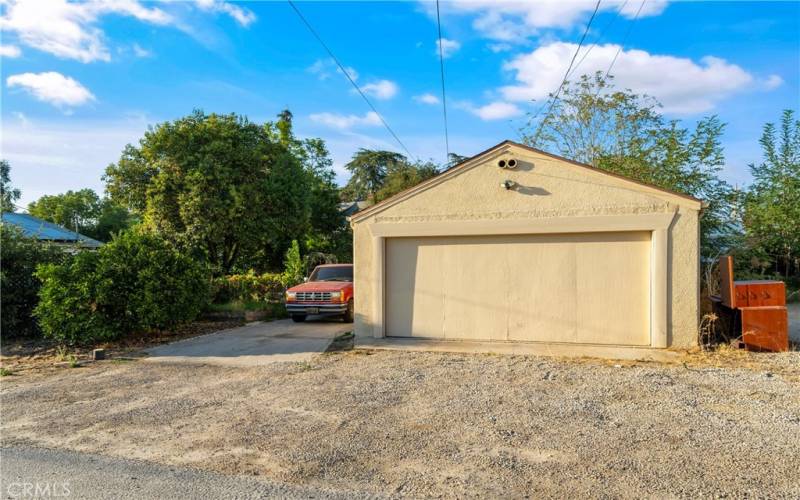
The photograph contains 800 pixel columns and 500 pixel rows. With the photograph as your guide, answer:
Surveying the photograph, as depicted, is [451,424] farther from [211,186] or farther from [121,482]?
[211,186]

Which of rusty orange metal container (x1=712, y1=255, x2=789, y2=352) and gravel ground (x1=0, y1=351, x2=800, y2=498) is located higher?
rusty orange metal container (x1=712, y1=255, x2=789, y2=352)

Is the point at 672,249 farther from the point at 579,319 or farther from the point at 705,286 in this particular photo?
the point at 705,286

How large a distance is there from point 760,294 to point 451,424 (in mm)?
6387

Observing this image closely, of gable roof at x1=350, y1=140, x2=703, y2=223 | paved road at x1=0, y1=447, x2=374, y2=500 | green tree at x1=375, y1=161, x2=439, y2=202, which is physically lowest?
paved road at x1=0, y1=447, x2=374, y2=500

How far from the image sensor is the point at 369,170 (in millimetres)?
39500

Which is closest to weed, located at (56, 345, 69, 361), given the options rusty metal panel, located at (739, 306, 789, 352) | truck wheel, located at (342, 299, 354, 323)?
truck wheel, located at (342, 299, 354, 323)

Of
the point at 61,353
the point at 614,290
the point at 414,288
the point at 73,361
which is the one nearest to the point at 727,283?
the point at 614,290

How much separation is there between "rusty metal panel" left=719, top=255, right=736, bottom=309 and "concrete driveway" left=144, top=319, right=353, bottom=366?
7147 mm

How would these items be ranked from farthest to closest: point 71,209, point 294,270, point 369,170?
1. point 71,209
2. point 369,170
3. point 294,270

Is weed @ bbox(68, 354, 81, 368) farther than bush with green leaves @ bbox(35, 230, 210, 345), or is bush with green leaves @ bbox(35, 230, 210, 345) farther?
bush with green leaves @ bbox(35, 230, 210, 345)

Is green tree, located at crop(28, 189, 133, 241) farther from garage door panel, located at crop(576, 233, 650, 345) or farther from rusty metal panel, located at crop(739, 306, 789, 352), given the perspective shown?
rusty metal panel, located at crop(739, 306, 789, 352)

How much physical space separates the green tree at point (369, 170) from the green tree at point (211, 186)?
63.3 feet

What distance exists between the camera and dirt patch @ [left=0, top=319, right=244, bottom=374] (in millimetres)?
8273

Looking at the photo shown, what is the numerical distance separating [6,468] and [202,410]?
1799 mm
